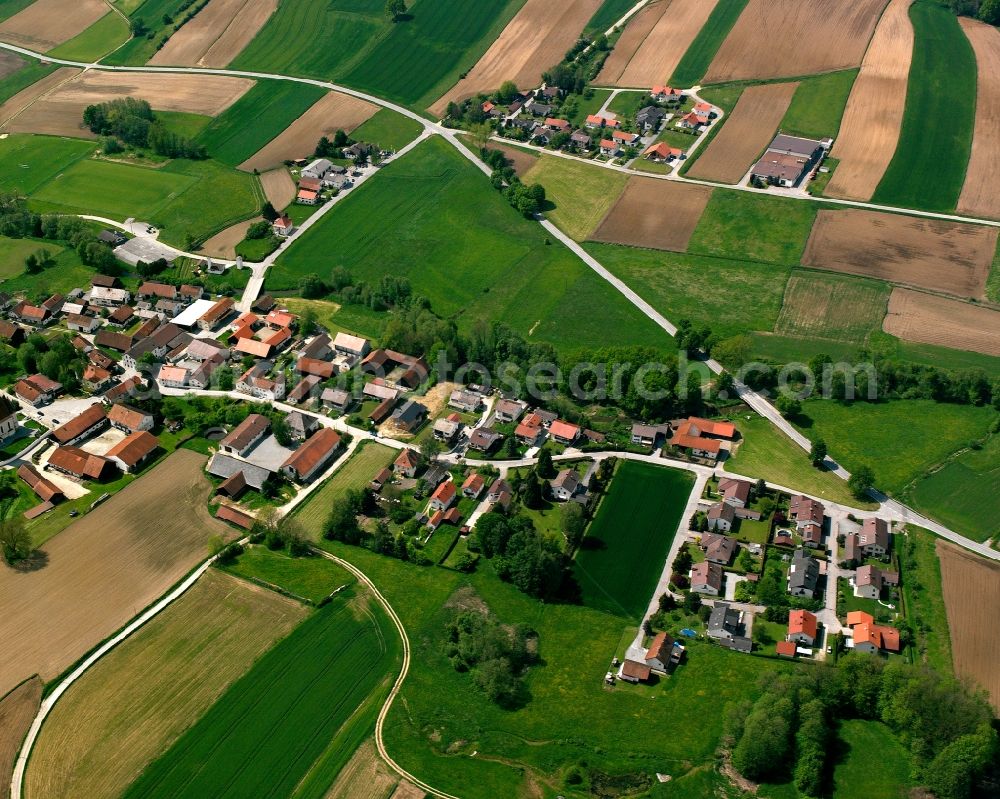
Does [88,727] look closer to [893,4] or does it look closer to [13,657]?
[13,657]

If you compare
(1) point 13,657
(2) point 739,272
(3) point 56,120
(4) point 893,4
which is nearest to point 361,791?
(1) point 13,657

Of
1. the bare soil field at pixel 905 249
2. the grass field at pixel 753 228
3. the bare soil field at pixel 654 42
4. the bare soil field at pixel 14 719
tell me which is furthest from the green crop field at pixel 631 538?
the bare soil field at pixel 654 42

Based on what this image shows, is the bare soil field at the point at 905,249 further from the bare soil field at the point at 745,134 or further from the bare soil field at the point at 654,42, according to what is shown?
the bare soil field at the point at 654,42

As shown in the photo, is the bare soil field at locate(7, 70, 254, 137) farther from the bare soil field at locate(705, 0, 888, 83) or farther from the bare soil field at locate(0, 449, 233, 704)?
the bare soil field at locate(0, 449, 233, 704)

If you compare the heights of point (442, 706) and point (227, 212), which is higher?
point (227, 212)

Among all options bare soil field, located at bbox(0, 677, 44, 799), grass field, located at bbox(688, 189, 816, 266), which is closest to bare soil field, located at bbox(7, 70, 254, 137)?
grass field, located at bbox(688, 189, 816, 266)
